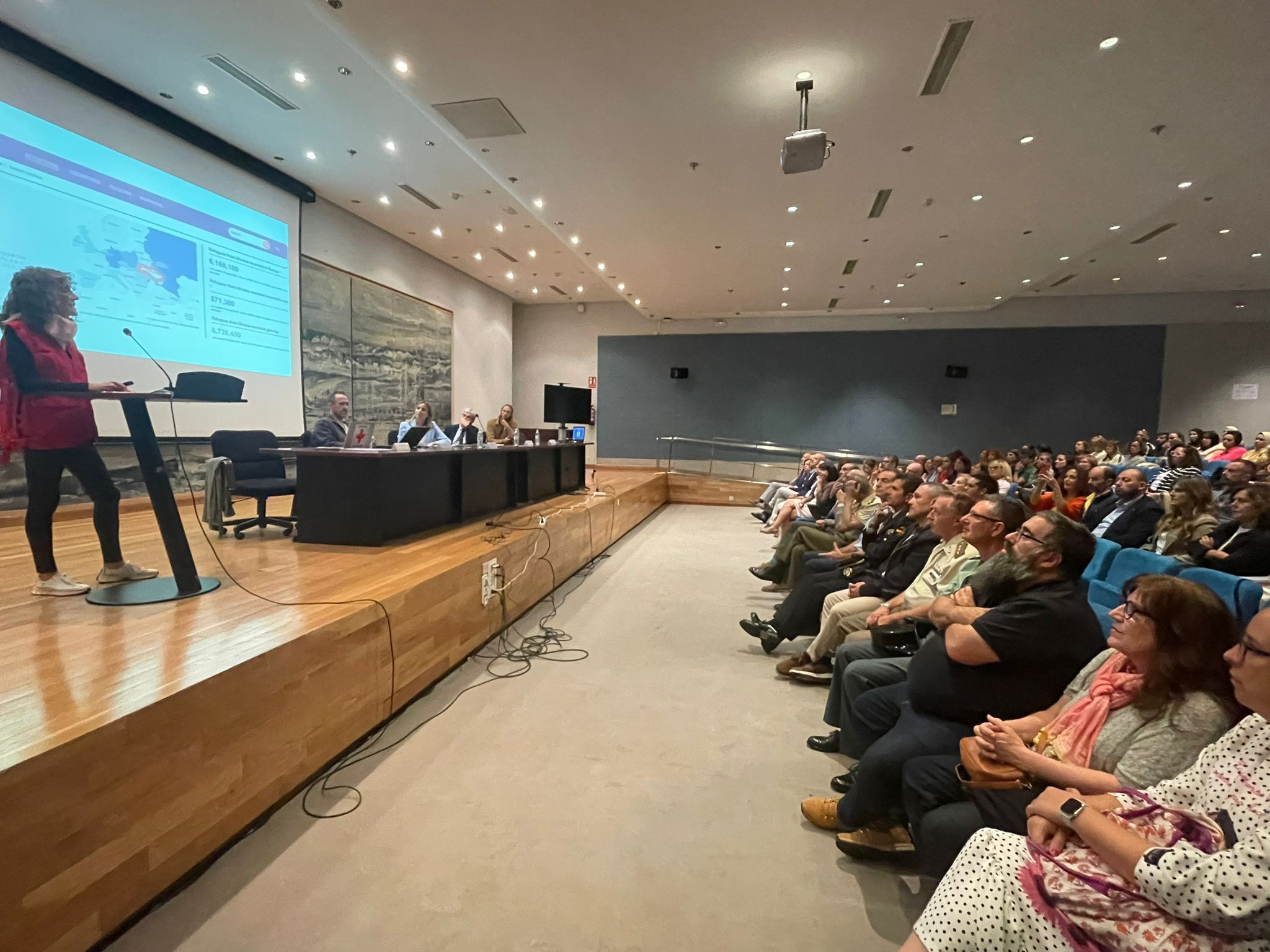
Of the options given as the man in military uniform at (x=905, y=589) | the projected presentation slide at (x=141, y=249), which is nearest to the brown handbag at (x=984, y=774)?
the man in military uniform at (x=905, y=589)

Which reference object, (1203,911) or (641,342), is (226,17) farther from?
(641,342)

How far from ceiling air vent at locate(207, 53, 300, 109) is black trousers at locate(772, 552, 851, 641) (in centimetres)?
562

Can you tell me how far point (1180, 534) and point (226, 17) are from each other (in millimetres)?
7030

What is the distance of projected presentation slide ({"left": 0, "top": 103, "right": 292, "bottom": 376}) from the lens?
4137mm

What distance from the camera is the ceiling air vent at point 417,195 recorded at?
6.59m

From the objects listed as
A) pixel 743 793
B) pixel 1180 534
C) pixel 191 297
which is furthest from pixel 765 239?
pixel 743 793

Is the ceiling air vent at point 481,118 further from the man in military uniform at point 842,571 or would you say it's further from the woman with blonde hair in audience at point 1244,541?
the woman with blonde hair in audience at point 1244,541

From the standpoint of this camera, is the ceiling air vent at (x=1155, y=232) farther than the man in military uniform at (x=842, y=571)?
Yes

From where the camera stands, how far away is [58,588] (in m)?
2.40

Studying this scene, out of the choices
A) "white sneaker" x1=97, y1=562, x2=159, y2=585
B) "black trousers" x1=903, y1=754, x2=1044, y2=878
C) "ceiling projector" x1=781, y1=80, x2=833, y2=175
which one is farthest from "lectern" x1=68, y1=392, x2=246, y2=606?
"ceiling projector" x1=781, y1=80, x2=833, y2=175

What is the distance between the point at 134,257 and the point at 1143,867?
268 inches

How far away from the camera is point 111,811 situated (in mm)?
1349

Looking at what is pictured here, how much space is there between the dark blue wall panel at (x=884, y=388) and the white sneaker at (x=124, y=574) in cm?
1051

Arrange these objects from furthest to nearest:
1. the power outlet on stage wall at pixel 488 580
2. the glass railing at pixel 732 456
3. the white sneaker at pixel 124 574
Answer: the glass railing at pixel 732 456 < the power outlet on stage wall at pixel 488 580 < the white sneaker at pixel 124 574
